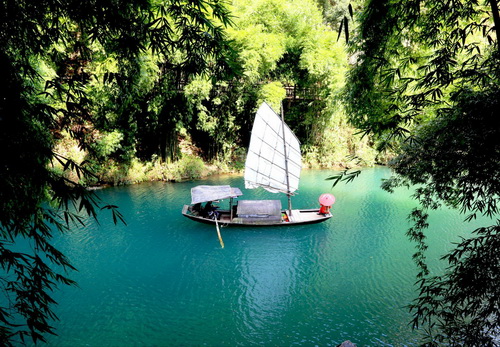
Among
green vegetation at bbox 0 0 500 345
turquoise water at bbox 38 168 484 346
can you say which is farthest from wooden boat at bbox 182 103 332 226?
green vegetation at bbox 0 0 500 345

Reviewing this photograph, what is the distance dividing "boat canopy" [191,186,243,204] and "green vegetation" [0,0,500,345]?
289cm

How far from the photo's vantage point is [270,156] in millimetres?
10477

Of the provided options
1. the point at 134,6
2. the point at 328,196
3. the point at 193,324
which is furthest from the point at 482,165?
the point at 328,196

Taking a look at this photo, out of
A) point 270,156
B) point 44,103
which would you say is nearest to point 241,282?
point 270,156

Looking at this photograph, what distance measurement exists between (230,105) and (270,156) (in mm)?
6433

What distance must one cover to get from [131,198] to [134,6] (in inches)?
431

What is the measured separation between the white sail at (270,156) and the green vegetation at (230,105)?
203cm

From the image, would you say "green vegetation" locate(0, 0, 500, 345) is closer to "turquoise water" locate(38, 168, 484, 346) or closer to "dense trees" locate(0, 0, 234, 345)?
"dense trees" locate(0, 0, 234, 345)

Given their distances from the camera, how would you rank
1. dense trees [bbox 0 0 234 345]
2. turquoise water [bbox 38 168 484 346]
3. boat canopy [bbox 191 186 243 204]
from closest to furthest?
dense trees [bbox 0 0 234 345]
turquoise water [bbox 38 168 484 346]
boat canopy [bbox 191 186 243 204]

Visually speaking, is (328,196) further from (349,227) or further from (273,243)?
(273,243)

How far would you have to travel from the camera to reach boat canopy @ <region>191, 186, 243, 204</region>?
366 inches

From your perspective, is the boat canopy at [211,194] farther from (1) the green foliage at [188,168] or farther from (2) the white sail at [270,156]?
(1) the green foliage at [188,168]

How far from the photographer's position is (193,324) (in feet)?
18.1

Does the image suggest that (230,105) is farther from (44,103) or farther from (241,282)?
(44,103)
